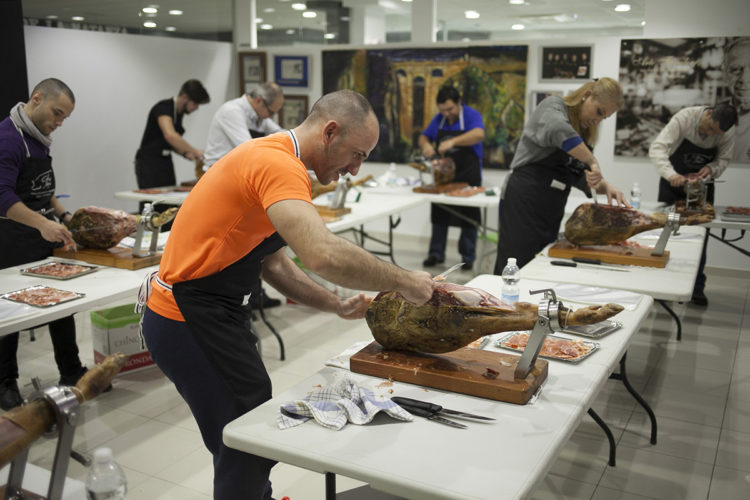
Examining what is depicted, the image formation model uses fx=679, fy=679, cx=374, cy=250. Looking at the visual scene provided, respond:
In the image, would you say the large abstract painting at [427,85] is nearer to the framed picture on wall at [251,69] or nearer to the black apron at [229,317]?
the framed picture on wall at [251,69]

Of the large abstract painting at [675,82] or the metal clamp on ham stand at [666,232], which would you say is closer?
the metal clamp on ham stand at [666,232]

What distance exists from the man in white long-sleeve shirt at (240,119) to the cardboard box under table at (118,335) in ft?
3.79

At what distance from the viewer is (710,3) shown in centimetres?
643

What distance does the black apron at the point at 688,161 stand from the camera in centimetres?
545

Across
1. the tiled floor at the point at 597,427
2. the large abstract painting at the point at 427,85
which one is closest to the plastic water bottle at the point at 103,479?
the tiled floor at the point at 597,427

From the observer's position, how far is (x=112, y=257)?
12.0ft

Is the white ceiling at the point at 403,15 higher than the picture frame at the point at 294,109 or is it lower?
higher

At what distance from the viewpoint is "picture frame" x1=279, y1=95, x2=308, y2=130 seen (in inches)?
337

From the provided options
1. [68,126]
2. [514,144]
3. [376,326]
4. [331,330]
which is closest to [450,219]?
[514,144]

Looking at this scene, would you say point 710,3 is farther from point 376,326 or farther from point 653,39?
point 376,326

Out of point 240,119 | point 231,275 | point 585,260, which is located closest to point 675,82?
point 585,260

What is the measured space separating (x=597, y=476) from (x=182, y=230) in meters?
2.28

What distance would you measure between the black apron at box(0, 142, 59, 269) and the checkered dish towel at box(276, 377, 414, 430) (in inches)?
98.0

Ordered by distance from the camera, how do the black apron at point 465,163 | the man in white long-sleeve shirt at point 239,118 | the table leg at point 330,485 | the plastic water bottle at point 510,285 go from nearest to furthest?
1. the table leg at point 330,485
2. the plastic water bottle at point 510,285
3. the man in white long-sleeve shirt at point 239,118
4. the black apron at point 465,163
